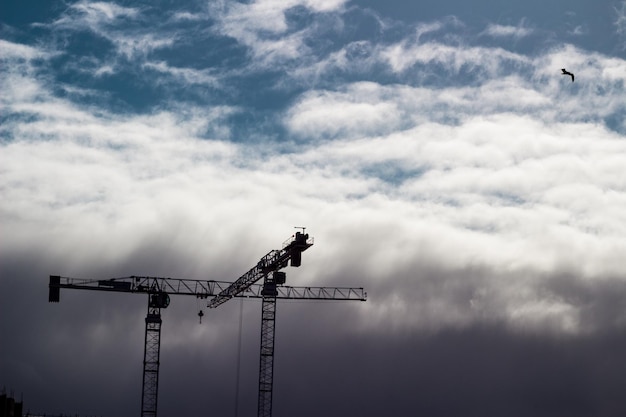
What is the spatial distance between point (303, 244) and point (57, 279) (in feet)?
167

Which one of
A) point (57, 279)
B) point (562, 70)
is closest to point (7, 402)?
point (562, 70)

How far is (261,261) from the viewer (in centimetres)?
19738

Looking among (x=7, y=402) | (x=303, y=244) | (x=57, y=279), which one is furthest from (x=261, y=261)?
(x=7, y=402)

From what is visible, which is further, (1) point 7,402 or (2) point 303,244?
(2) point 303,244

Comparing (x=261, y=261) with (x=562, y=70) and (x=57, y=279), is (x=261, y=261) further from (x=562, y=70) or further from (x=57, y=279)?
(x=562, y=70)

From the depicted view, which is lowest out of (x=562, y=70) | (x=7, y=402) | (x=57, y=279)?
(x=7, y=402)

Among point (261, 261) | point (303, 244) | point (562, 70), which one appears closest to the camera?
point (562, 70)

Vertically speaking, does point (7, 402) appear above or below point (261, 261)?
below

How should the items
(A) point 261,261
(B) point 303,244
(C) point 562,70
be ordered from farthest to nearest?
(A) point 261,261 → (B) point 303,244 → (C) point 562,70

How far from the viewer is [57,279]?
200 meters

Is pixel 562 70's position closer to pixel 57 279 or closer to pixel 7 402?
pixel 7 402

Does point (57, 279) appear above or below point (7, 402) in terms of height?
above

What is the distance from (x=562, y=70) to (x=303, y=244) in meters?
75.8

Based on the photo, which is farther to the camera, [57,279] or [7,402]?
[57,279]
